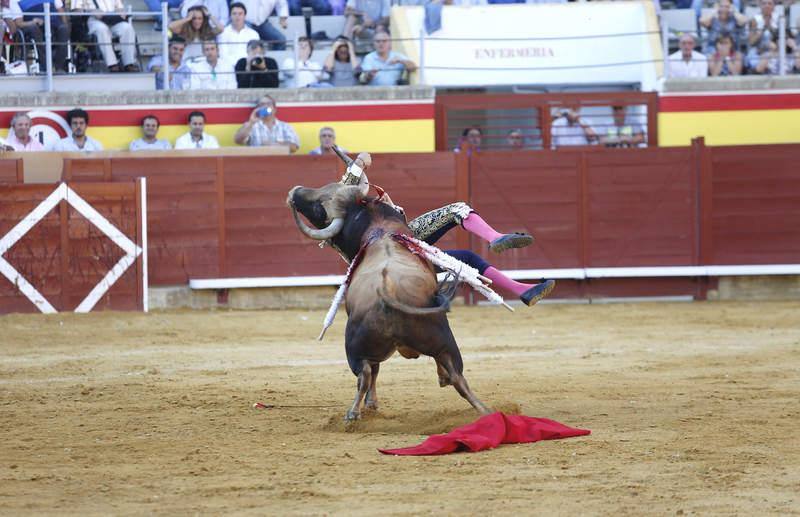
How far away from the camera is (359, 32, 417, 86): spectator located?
14.1m

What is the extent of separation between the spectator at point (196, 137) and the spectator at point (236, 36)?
82cm

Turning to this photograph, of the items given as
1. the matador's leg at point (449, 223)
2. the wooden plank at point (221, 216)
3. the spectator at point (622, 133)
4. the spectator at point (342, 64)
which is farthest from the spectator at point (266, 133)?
the matador's leg at point (449, 223)

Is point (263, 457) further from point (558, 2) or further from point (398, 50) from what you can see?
point (558, 2)

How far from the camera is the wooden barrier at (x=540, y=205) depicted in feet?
43.5

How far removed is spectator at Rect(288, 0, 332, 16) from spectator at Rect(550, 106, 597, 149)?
2.79 metres

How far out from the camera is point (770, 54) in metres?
14.9

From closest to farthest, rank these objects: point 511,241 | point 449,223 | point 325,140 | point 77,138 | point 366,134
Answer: point 511,241 → point 449,223 → point 77,138 → point 325,140 → point 366,134

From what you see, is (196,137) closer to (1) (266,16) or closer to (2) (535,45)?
(1) (266,16)

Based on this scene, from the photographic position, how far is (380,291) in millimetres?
5871

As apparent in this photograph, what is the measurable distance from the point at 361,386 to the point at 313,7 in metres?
9.49

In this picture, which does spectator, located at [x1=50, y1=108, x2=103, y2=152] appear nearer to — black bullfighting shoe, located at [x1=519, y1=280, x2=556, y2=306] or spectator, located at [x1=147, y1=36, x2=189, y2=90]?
spectator, located at [x1=147, y1=36, x2=189, y2=90]

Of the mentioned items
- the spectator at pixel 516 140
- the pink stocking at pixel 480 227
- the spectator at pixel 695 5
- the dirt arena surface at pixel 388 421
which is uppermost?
the spectator at pixel 695 5

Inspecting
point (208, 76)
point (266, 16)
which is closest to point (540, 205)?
point (266, 16)

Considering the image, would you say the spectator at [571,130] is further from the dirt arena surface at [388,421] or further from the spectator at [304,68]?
the dirt arena surface at [388,421]
